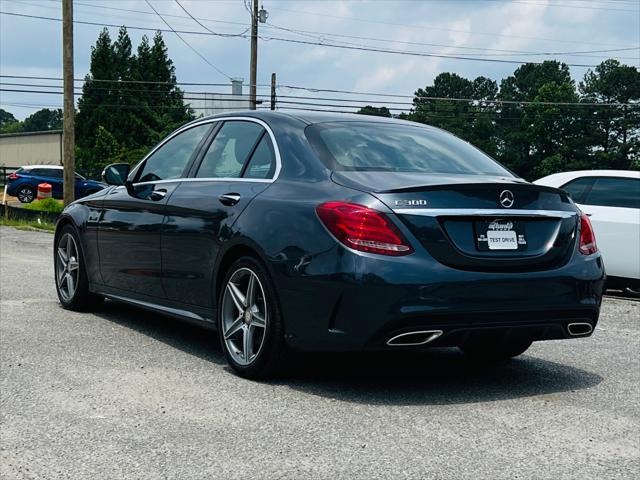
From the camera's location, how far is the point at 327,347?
199 inches

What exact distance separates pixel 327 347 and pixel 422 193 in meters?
0.97

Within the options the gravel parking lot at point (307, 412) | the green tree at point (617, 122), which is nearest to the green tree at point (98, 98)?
the green tree at point (617, 122)

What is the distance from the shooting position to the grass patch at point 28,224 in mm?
23442

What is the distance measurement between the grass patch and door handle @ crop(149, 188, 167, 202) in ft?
55.4

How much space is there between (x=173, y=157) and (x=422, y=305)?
2796 mm

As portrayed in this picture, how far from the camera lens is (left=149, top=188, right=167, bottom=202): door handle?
6667 mm

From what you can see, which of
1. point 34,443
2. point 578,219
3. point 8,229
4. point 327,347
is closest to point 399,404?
point 327,347

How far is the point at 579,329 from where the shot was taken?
5.48 meters

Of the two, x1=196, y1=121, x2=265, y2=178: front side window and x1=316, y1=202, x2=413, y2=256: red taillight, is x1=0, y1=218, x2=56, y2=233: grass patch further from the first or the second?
x1=316, y1=202, x2=413, y2=256: red taillight

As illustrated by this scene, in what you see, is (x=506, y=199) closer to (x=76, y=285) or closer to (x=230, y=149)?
(x=230, y=149)

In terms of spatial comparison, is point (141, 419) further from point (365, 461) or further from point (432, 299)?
point (432, 299)

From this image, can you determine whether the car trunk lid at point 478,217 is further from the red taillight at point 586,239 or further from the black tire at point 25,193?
the black tire at point 25,193

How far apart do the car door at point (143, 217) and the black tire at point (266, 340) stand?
3.87ft

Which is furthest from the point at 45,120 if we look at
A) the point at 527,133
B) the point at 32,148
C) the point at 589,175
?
the point at 589,175
